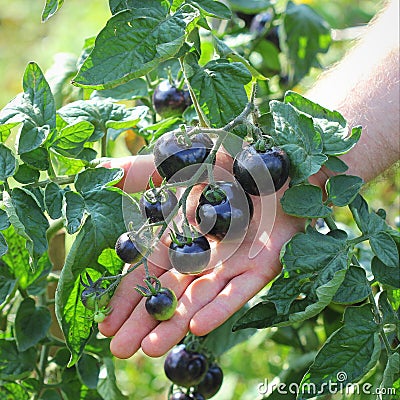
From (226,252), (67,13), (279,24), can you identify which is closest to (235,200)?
(226,252)

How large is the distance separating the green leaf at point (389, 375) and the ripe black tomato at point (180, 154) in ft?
1.26

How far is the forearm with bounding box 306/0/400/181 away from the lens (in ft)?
4.31

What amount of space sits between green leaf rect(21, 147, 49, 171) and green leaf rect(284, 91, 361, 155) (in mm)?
382

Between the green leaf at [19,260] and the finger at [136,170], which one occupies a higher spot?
the finger at [136,170]

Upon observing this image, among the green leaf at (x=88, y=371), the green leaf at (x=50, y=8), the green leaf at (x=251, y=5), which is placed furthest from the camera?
the green leaf at (x=251, y=5)

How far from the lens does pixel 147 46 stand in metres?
0.90

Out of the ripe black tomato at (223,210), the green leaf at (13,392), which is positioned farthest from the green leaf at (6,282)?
the ripe black tomato at (223,210)

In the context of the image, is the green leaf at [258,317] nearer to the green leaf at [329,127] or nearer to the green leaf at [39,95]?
the green leaf at [329,127]

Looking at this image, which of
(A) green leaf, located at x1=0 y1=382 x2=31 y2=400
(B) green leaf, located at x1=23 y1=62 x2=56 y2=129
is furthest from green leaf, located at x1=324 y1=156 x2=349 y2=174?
(A) green leaf, located at x1=0 y1=382 x2=31 y2=400

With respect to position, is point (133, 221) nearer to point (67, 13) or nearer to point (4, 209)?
point (4, 209)

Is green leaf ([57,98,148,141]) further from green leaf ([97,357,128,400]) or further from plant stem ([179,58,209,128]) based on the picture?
A: green leaf ([97,357,128,400])

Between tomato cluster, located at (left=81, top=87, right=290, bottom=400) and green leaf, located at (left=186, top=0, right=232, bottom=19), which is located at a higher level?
green leaf, located at (left=186, top=0, right=232, bottom=19)

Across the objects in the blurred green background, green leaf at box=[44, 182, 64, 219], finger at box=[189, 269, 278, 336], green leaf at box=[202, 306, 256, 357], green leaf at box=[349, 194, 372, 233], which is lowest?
the blurred green background

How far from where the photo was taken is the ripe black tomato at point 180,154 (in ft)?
3.08
